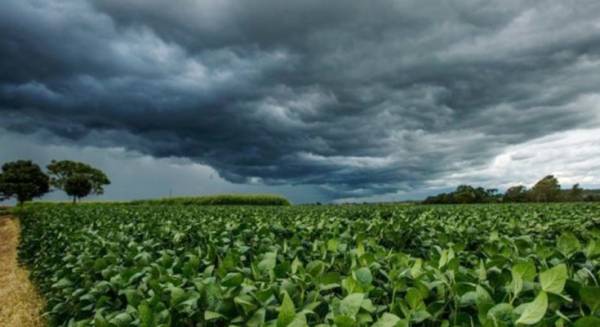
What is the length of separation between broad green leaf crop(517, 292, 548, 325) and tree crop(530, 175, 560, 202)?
7470 centimetres

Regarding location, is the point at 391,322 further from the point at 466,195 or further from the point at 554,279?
the point at 466,195

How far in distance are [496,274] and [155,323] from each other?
1832mm

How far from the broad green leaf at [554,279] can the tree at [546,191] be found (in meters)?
74.4

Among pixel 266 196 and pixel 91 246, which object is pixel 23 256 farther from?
pixel 266 196

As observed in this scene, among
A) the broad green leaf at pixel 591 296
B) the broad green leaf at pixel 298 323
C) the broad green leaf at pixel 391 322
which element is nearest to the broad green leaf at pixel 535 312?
the broad green leaf at pixel 591 296

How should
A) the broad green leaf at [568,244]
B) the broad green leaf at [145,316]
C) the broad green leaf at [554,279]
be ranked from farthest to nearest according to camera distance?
the broad green leaf at [568,244] < the broad green leaf at [145,316] < the broad green leaf at [554,279]

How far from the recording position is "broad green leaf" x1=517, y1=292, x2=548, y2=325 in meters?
1.39

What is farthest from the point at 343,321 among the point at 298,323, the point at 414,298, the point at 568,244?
the point at 568,244

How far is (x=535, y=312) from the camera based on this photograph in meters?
1.41

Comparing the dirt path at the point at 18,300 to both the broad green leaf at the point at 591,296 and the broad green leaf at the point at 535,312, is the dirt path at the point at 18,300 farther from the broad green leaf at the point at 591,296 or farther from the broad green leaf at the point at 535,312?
the broad green leaf at the point at 591,296

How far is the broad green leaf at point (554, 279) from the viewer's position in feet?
5.41

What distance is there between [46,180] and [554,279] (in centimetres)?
9339

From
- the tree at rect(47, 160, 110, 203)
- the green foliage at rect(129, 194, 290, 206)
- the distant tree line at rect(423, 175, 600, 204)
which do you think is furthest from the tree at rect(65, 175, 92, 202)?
the distant tree line at rect(423, 175, 600, 204)

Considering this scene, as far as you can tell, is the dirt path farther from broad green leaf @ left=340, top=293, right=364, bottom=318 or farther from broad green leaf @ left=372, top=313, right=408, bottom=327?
broad green leaf @ left=372, top=313, right=408, bottom=327
